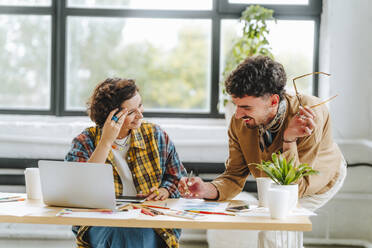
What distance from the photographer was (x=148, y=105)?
3.66m

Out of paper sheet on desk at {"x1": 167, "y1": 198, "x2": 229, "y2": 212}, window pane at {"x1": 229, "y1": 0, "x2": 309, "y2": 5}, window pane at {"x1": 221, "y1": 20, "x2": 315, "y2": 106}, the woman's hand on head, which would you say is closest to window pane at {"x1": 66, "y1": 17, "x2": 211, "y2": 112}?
window pane at {"x1": 221, "y1": 20, "x2": 315, "y2": 106}

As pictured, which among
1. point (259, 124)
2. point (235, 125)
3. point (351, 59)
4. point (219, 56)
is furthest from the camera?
point (219, 56)

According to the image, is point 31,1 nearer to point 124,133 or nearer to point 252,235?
point 124,133

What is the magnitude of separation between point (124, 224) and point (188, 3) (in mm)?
2347

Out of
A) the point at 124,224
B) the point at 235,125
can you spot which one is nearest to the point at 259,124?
the point at 235,125

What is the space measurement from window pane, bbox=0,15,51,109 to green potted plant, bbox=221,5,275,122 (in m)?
1.40

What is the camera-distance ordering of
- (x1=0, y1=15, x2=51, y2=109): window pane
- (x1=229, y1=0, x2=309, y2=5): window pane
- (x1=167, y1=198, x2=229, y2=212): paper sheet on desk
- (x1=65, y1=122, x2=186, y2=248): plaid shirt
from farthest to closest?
(x1=0, y1=15, x2=51, y2=109): window pane, (x1=229, y1=0, x2=309, y2=5): window pane, (x1=65, y1=122, x2=186, y2=248): plaid shirt, (x1=167, y1=198, x2=229, y2=212): paper sheet on desk

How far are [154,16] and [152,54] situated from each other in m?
0.28

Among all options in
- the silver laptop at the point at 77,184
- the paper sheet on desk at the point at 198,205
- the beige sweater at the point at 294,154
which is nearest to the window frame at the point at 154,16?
the beige sweater at the point at 294,154

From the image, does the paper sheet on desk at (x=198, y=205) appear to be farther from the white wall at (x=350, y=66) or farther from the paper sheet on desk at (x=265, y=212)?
the white wall at (x=350, y=66)

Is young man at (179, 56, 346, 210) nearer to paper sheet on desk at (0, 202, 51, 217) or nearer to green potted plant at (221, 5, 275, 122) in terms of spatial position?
paper sheet on desk at (0, 202, 51, 217)

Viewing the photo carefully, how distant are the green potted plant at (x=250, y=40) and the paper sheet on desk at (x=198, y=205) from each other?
1361mm

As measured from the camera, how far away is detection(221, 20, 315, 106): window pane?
11.7 feet

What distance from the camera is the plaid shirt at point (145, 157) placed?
2.23 metres
